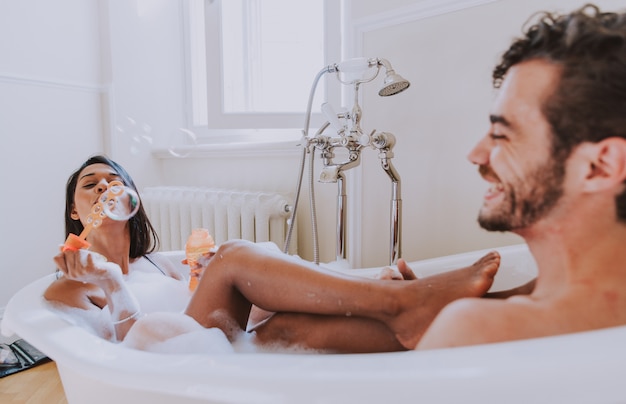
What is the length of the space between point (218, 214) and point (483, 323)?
149 cm

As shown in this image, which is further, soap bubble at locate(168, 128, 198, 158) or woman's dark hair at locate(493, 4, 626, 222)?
soap bubble at locate(168, 128, 198, 158)

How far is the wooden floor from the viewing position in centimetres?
153

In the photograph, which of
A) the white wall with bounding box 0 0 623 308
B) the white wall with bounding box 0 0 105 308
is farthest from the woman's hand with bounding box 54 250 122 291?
the white wall with bounding box 0 0 105 308

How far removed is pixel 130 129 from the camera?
2.32 m

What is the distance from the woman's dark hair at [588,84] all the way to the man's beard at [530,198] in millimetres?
19

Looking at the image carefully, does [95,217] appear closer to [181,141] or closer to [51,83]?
[51,83]

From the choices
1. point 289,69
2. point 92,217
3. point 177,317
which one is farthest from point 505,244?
point 289,69

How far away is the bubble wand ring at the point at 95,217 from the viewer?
0.83 metres

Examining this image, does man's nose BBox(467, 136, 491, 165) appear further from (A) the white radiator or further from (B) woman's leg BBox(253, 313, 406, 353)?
(A) the white radiator

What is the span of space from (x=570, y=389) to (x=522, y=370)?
0.05 meters

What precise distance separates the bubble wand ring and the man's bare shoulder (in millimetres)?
625

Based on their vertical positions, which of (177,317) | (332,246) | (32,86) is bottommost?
(332,246)

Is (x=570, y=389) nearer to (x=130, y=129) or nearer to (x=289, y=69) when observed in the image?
(x=289, y=69)

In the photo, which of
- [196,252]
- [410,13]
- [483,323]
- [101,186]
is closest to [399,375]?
[483,323]
